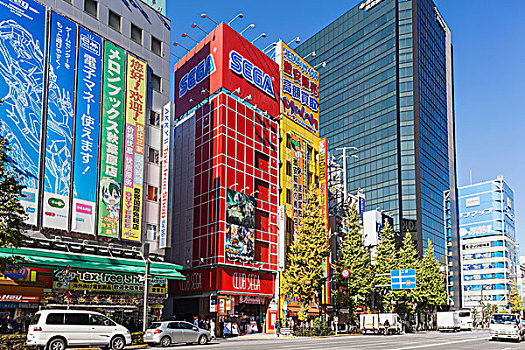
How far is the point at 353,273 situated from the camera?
61000mm

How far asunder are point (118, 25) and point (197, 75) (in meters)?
15.3

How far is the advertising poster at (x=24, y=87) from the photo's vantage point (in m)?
35.5

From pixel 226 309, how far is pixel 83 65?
25346 millimetres

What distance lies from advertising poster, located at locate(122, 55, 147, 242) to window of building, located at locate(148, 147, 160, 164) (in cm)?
179

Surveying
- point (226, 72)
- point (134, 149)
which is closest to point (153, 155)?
point (134, 149)

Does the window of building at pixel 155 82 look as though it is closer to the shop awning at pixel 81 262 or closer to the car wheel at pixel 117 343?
the shop awning at pixel 81 262

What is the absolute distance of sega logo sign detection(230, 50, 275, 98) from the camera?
5684 centimetres

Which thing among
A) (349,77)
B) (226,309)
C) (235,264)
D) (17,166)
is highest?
(349,77)

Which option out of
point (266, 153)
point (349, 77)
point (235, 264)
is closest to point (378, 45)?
point (349, 77)

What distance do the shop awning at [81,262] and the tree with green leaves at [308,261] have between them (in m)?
15.2

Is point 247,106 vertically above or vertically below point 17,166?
above

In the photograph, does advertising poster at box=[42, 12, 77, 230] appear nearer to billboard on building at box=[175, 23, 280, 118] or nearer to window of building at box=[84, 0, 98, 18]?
window of building at box=[84, 0, 98, 18]

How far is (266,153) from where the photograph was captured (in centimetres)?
5947

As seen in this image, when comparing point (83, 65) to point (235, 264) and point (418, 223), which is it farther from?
point (418, 223)
